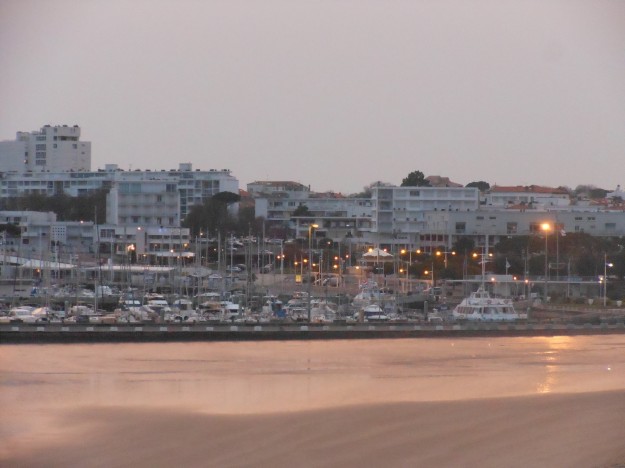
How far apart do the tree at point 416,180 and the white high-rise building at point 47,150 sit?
93.6 ft

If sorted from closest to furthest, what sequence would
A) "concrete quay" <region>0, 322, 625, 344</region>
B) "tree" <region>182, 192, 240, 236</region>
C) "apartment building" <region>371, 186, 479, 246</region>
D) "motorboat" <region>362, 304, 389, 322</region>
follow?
1. "concrete quay" <region>0, 322, 625, 344</region>
2. "motorboat" <region>362, 304, 389, 322</region>
3. "apartment building" <region>371, 186, 479, 246</region>
4. "tree" <region>182, 192, 240, 236</region>

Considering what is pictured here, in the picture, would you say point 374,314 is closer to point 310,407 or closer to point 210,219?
point 310,407

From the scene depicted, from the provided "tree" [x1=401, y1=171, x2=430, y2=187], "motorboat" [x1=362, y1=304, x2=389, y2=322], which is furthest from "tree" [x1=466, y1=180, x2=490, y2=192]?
"motorboat" [x1=362, y1=304, x2=389, y2=322]

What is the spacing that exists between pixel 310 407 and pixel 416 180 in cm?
5251

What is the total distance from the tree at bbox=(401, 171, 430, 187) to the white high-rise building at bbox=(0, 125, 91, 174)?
28526 millimetres

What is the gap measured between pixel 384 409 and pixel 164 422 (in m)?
3.10

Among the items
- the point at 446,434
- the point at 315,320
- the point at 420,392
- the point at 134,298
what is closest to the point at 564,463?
the point at 446,434

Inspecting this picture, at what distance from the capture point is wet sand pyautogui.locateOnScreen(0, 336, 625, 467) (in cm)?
1385

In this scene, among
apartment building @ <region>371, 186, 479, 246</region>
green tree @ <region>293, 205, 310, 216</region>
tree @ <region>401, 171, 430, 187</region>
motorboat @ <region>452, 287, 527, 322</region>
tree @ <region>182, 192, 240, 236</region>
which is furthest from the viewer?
green tree @ <region>293, 205, 310, 216</region>

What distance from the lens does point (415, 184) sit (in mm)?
68312

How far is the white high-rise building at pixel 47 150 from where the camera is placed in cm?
8819

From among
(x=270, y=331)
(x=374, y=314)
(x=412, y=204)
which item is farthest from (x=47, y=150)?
(x=270, y=331)

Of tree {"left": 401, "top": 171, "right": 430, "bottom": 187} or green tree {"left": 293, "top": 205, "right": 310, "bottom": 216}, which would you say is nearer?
tree {"left": 401, "top": 171, "right": 430, "bottom": 187}

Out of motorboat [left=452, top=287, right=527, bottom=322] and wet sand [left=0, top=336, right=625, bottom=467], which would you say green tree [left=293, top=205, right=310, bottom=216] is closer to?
motorboat [left=452, top=287, right=527, bottom=322]
